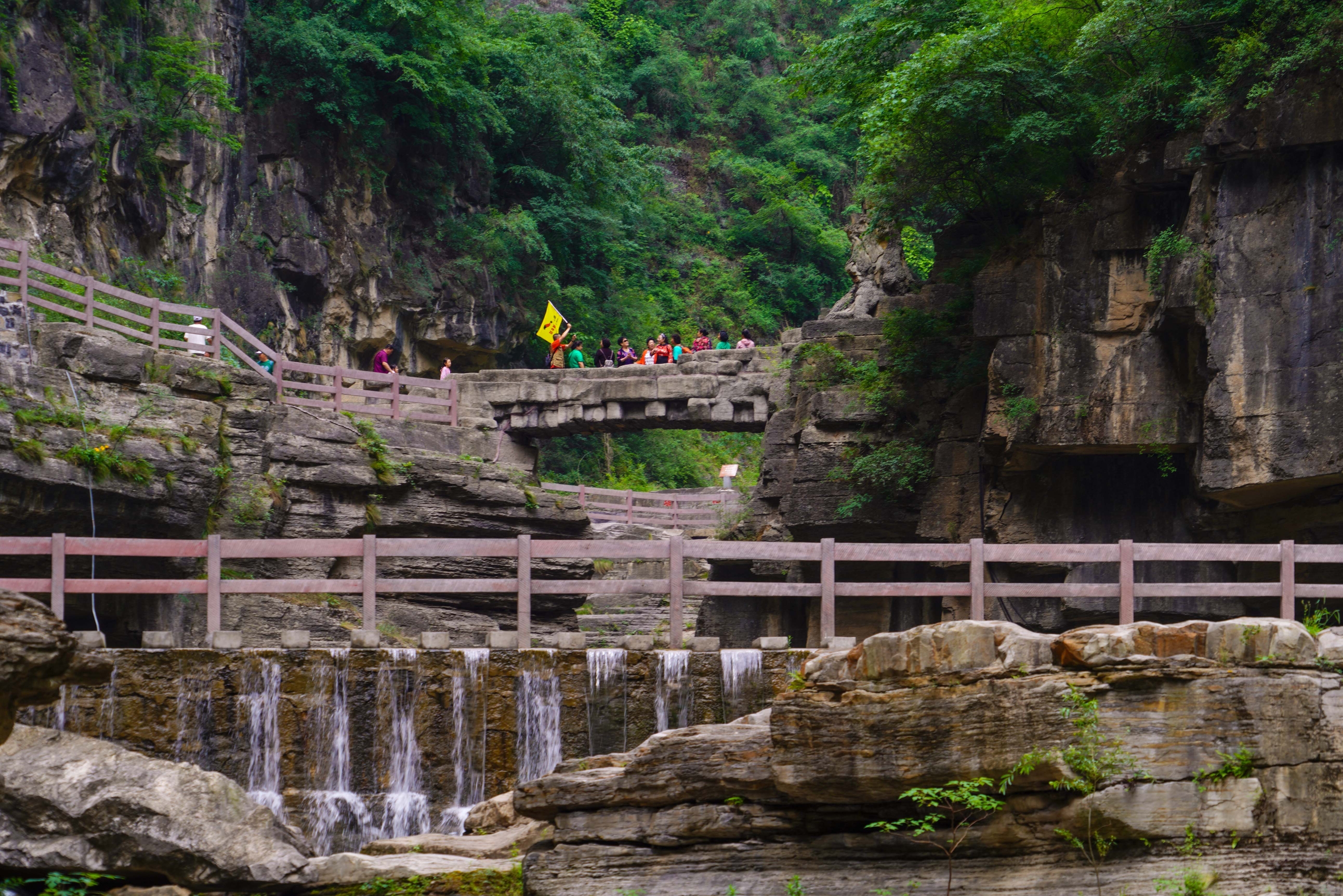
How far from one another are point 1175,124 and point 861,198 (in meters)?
5.24

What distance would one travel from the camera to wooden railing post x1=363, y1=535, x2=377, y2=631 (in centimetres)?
1247

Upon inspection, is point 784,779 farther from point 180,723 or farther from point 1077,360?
point 1077,360

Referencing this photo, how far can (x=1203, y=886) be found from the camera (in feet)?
21.9

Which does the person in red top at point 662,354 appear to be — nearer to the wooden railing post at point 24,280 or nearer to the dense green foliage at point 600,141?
the dense green foliage at point 600,141

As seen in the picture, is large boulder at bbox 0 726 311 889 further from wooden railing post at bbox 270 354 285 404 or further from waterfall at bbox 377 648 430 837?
wooden railing post at bbox 270 354 285 404

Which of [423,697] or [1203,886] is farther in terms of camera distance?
[423,697]

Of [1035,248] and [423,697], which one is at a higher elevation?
[1035,248]

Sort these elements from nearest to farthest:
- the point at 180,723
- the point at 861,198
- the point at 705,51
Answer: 1. the point at 180,723
2. the point at 861,198
3. the point at 705,51

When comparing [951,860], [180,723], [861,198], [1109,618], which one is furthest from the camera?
[861,198]

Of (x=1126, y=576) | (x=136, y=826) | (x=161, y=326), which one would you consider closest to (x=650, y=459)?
(x=161, y=326)

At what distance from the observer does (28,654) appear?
6.95m

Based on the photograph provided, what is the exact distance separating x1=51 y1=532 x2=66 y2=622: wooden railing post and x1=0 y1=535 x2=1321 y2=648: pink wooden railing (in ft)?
0.04

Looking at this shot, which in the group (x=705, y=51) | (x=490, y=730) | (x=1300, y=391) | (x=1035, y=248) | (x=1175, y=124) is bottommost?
(x=490, y=730)

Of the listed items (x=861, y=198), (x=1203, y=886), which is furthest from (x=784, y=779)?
(x=861, y=198)
